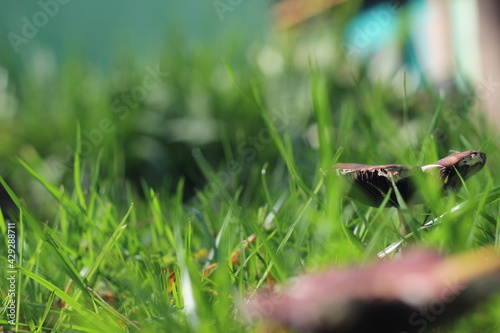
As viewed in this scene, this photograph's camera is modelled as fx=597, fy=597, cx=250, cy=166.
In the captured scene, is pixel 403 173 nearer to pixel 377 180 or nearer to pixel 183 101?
pixel 377 180

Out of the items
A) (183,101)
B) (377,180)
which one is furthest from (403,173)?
(183,101)

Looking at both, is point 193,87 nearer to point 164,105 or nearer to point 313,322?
point 164,105

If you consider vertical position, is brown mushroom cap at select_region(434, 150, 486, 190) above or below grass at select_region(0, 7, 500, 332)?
above

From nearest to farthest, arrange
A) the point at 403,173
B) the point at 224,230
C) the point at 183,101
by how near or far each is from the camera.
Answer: the point at 403,173 → the point at 224,230 → the point at 183,101

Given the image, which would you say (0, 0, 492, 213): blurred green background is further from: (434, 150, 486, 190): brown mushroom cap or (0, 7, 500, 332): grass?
(434, 150, 486, 190): brown mushroom cap

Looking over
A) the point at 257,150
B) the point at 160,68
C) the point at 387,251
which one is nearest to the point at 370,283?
the point at 387,251

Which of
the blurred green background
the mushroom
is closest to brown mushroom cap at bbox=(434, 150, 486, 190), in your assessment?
the mushroom

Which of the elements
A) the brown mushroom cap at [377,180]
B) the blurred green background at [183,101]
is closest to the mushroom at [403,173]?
the brown mushroom cap at [377,180]

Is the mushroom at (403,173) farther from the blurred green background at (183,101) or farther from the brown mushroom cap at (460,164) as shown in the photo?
the blurred green background at (183,101)

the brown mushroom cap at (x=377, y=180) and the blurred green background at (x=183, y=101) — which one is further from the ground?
the brown mushroom cap at (x=377, y=180)
